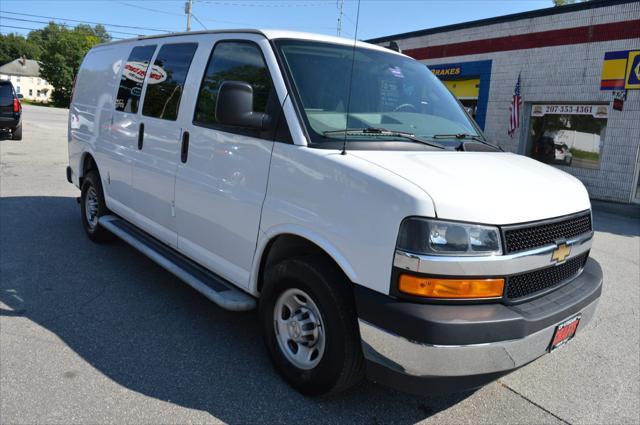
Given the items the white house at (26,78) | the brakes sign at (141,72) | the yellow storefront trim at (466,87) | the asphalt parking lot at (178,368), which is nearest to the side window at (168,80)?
the brakes sign at (141,72)

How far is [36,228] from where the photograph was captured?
6.46 metres

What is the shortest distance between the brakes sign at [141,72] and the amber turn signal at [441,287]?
3015 mm

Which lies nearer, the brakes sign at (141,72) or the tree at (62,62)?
the brakes sign at (141,72)

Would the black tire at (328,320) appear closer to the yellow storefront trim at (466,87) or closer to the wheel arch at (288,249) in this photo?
the wheel arch at (288,249)

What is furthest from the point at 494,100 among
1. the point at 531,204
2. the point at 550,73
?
the point at 531,204

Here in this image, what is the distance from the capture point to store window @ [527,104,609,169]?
1304 centimetres

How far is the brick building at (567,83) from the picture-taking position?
12.3 metres

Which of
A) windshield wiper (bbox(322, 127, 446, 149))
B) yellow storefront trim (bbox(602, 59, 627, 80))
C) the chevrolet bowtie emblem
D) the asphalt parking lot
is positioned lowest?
the asphalt parking lot

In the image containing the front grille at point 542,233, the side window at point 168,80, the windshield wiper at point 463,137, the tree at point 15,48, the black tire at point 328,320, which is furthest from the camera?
the tree at point 15,48

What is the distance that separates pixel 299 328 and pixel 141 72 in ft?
10.3

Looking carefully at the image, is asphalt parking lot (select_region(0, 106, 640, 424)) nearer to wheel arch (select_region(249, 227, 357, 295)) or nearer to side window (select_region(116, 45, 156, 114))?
wheel arch (select_region(249, 227, 357, 295))

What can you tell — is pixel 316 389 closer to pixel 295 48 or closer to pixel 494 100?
pixel 295 48

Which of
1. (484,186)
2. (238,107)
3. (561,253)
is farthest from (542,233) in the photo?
(238,107)

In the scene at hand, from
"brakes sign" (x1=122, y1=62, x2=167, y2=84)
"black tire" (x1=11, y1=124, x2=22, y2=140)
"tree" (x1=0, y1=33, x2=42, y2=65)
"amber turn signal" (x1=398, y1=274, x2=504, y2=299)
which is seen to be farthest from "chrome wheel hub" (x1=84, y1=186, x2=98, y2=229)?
"tree" (x1=0, y1=33, x2=42, y2=65)
